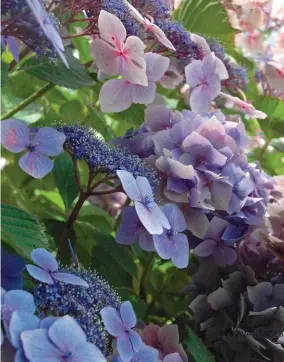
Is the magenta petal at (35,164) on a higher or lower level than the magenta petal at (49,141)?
lower

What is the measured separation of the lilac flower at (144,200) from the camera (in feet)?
1.36

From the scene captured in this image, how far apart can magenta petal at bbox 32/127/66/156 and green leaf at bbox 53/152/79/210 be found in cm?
12

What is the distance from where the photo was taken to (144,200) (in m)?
0.43

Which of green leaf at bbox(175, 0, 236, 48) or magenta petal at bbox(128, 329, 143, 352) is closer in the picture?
magenta petal at bbox(128, 329, 143, 352)

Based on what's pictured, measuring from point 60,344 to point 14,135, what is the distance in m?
0.16

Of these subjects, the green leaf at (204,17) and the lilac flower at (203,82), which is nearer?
the lilac flower at (203,82)

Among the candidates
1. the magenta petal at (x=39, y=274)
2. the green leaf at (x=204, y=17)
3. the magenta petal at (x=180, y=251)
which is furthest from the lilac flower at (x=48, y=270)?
the green leaf at (x=204, y=17)

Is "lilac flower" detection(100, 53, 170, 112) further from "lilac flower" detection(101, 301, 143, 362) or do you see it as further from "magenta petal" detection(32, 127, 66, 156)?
"lilac flower" detection(101, 301, 143, 362)

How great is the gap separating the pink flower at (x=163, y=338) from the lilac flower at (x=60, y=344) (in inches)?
7.1

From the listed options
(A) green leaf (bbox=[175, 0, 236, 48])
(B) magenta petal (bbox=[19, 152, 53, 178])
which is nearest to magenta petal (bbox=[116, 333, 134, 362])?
(B) magenta petal (bbox=[19, 152, 53, 178])

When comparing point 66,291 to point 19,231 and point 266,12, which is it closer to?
point 19,231

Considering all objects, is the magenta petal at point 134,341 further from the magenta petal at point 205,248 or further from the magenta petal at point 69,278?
the magenta petal at point 205,248

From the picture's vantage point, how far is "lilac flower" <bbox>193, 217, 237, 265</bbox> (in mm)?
528

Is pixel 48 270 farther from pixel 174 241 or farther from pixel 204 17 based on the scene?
pixel 204 17
